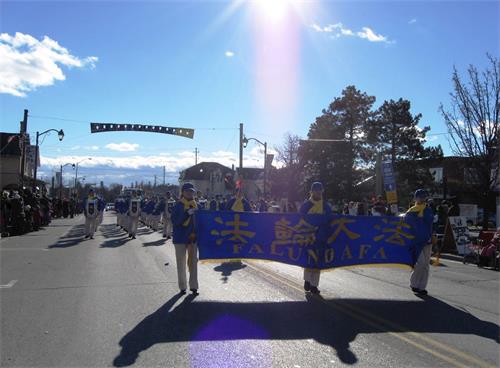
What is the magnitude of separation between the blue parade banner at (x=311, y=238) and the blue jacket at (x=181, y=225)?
0.75ft

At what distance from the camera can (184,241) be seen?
8.94 meters

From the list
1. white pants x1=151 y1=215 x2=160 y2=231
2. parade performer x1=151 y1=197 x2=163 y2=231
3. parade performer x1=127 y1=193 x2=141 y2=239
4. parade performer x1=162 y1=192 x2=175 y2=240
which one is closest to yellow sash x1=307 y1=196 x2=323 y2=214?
parade performer x1=162 y1=192 x2=175 y2=240

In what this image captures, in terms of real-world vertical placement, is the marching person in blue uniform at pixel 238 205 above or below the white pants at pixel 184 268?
above

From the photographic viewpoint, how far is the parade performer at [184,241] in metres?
8.89

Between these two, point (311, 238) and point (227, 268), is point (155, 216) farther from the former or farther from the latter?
point (311, 238)

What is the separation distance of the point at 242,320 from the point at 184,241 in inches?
91.1

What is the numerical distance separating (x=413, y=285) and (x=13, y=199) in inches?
744

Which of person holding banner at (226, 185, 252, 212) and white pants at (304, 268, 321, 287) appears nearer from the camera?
white pants at (304, 268, 321, 287)

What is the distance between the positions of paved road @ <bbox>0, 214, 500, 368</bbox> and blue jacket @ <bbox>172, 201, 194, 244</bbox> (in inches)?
37.8

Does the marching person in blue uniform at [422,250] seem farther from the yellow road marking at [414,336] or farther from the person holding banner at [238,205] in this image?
the person holding banner at [238,205]

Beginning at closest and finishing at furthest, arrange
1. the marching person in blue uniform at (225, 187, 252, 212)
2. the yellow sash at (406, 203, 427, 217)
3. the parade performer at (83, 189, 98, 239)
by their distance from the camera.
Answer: the yellow sash at (406, 203, 427, 217) → the marching person in blue uniform at (225, 187, 252, 212) → the parade performer at (83, 189, 98, 239)

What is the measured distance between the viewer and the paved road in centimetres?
554

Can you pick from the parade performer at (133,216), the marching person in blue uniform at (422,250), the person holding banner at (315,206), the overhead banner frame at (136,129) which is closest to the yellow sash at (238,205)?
the person holding banner at (315,206)

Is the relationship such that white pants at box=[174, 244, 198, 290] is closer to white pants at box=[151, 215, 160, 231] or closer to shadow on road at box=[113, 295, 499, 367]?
shadow on road at box=[113, 295, 499, 367]
